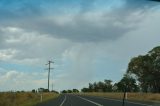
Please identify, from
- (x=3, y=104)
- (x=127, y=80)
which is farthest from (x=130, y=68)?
(x=127, y=80)

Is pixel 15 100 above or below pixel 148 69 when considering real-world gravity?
below

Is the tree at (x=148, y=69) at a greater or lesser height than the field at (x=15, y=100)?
greater

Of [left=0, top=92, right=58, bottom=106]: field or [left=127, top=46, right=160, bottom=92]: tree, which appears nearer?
[left=0, top=92, right=58, bottom=106]: field

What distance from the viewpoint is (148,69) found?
11938 centimetres

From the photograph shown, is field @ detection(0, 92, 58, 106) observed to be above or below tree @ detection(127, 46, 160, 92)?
below

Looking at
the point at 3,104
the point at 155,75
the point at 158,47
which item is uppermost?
the point at 158,47

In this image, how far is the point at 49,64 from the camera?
131 m

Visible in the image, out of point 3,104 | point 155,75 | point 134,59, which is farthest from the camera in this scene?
point 134,59

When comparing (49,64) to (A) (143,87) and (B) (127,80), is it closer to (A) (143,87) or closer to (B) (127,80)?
(A) (143,87)

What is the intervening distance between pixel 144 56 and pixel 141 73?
531cm

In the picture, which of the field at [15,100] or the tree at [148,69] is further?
the tree at [148,69]

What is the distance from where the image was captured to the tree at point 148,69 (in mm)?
116750

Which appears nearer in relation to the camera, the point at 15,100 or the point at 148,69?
the point at 15,100

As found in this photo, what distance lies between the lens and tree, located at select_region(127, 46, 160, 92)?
11675 centimetres
